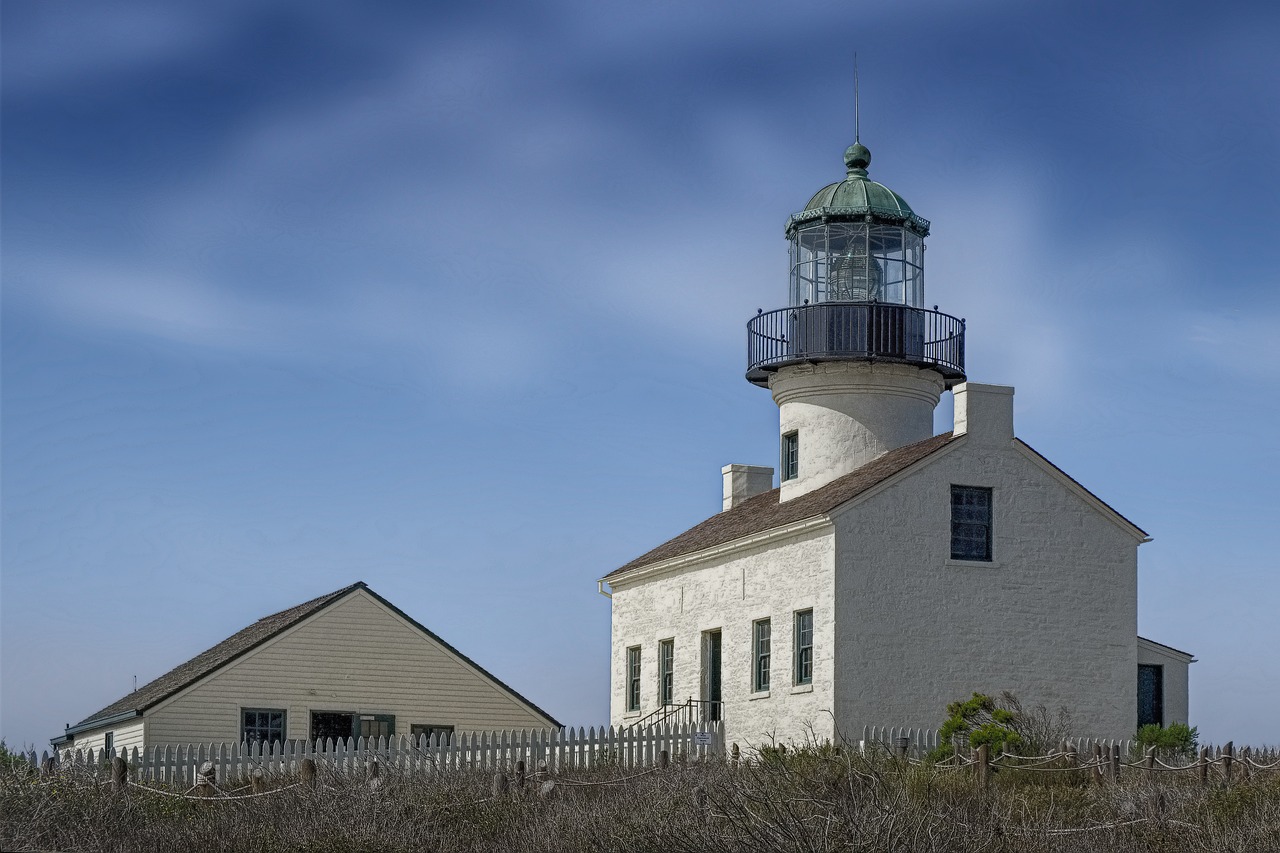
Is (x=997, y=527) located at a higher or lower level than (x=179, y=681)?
higher

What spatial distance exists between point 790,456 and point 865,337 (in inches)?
103

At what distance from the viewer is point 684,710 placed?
3108cm

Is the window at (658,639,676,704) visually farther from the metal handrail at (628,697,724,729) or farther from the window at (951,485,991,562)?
the window at (951,485,991,562)

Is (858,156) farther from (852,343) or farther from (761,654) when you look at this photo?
(761,654)

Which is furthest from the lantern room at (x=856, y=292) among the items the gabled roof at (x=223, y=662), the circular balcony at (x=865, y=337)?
the gabled roof at (x=223, y=662)

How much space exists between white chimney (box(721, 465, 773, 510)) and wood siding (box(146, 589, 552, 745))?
5860 millimetres

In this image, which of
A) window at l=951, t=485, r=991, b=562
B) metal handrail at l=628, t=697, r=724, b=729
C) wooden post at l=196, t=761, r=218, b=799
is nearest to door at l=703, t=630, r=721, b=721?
metal handrail at l=628, t=697, r=724, b=729

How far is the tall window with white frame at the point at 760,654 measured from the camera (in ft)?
95.1

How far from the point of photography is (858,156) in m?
32.4

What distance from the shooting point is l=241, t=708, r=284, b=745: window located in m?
31.0

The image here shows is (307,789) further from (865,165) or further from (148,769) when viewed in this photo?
(865,165)

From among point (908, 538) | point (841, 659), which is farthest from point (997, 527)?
point (841, 659)

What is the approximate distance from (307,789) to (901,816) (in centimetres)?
819

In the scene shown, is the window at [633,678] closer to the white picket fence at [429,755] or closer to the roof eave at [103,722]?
the white picket fence at [429,755]
